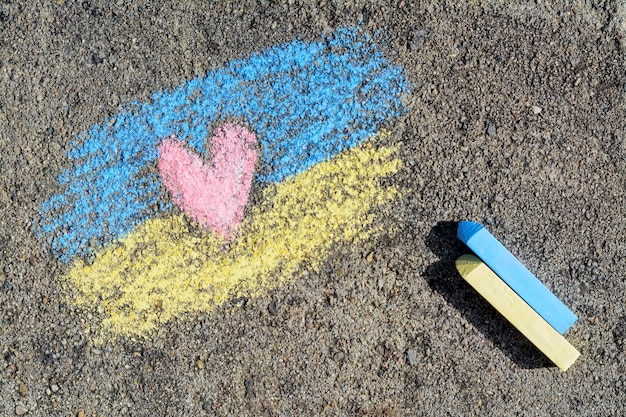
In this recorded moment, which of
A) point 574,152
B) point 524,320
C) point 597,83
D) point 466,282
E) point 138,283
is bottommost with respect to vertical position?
point 524,320

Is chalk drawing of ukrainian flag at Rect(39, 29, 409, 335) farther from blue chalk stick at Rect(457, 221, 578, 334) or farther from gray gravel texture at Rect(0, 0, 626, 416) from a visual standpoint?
blue chalk stick at Rect(457, 221, 578, 334)

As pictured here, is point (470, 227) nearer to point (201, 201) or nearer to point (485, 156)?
point (485, 156)

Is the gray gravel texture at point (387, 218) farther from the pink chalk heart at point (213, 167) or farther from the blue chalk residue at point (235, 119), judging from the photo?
the pink chalk heart at point (213, 167)

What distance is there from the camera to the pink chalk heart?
2.40 m

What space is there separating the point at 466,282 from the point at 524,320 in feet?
0.93

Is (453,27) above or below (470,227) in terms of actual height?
above

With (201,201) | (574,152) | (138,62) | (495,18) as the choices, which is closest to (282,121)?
(201,201)

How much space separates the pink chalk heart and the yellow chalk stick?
102 cm

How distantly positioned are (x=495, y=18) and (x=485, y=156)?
2.01 ft

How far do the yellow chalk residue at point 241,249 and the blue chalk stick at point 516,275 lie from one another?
1.23 ft

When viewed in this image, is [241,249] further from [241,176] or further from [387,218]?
[387,218]

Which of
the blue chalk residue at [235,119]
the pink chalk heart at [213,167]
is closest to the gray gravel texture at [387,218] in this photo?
the blue chalk residue at [235,119]

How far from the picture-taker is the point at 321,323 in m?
2.45

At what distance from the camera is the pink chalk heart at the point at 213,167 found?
2402 millimetres
